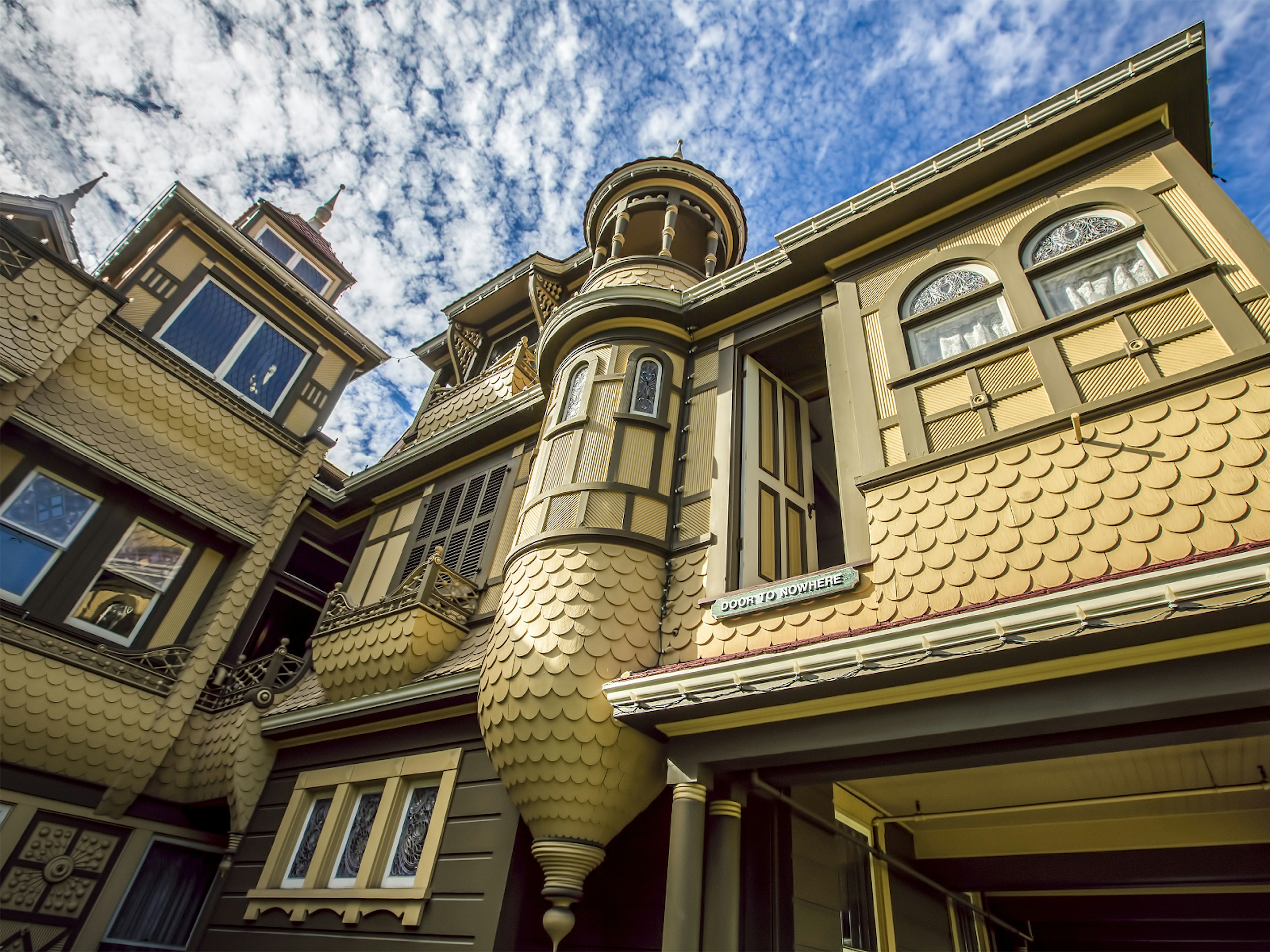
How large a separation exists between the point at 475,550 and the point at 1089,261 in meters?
8.47

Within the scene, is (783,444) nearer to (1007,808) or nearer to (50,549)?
(1007,808)

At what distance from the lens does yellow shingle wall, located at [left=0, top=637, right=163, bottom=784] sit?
8969 mm

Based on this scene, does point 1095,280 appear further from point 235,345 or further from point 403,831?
point 235,345

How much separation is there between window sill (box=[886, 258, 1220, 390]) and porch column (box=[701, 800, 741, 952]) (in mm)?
4253

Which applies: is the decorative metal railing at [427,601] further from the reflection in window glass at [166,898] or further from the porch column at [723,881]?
the porch column at [723,881]

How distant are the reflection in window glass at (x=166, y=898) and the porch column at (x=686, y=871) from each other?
290 inches

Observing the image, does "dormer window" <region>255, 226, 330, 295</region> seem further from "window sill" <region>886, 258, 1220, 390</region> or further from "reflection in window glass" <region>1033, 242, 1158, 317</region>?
"reflection in window glass" <region>1033, 242, 1158, 317</region>

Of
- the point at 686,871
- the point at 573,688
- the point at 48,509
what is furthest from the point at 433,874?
the point at 48,509

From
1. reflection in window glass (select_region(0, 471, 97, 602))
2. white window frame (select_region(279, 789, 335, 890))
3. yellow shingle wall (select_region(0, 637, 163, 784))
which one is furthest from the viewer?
reflection in window glass (select_region(0, 471, 97, 602))

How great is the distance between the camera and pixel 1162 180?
258 inches

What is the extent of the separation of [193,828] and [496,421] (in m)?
7.57

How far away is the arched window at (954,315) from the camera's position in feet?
22.4

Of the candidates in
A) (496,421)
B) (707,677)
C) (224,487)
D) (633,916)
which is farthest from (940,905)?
(224,487)

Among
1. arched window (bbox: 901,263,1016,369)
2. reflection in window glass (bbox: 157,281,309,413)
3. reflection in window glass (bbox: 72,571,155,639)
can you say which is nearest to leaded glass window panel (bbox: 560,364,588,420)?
arched window (bbox: 901,263,1016,369)
